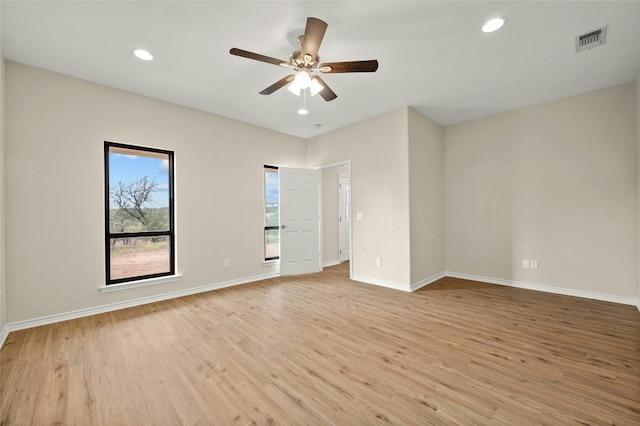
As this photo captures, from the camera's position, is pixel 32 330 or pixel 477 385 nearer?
pixel 477 385

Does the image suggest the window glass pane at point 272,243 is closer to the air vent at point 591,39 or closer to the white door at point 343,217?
the white door at point 343,217

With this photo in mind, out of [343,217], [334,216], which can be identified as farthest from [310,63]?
[343,217]

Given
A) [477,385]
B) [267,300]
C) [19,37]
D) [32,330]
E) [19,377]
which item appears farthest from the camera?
[267,300]

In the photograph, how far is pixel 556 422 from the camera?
60.2 inches

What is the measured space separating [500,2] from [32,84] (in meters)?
4.72

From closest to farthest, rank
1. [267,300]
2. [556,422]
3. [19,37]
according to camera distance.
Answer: [556,422] < [19,37] < [267,300]

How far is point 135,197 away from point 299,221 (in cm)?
279

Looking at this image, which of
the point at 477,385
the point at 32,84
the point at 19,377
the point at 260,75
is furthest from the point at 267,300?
the point at 32,84

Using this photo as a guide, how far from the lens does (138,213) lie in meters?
3.69

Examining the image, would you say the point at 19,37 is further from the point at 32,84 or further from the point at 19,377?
the point at 19,377

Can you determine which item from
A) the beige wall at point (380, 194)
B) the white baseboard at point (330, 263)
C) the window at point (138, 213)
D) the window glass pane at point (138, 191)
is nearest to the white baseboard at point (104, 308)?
the window at point (138, 213)

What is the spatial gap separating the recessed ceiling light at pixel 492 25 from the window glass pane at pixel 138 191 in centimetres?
421

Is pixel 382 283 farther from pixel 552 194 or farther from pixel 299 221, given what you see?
pixel 552 194

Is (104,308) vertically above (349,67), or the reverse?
(349,67)
